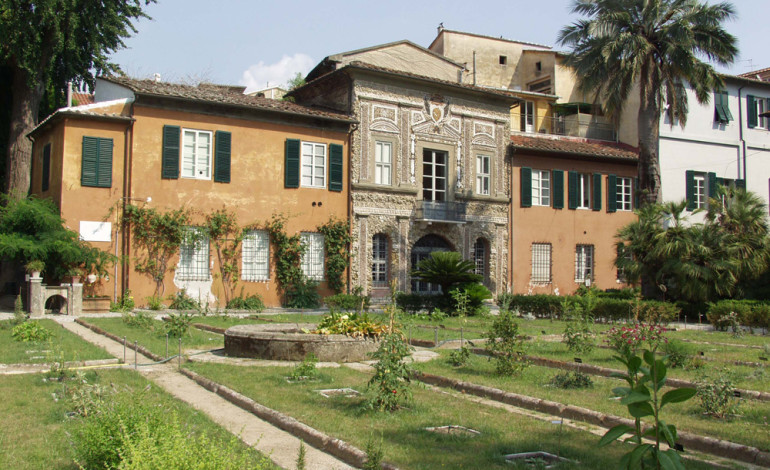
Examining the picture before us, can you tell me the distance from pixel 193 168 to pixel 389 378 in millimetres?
16171

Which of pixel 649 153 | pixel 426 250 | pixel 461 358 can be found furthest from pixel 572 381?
pixel 426 250

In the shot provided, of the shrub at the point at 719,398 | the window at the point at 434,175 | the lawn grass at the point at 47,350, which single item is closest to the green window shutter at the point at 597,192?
the window at the point at 434,175

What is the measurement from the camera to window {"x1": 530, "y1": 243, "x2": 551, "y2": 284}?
28891 mm

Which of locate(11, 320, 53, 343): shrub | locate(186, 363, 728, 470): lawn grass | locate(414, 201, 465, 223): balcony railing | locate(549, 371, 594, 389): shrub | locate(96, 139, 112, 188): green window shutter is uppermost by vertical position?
locate(96, 139, 112, 188): green window shutter

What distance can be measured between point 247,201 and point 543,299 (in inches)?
392

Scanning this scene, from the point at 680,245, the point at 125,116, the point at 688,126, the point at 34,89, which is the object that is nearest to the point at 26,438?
the point at 125,116

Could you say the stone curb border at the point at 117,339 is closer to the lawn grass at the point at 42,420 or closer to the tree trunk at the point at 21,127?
the lawn grass at the point at 42,420

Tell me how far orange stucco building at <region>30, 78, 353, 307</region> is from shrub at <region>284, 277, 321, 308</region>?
457 millimetres

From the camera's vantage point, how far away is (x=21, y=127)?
24.2 meters

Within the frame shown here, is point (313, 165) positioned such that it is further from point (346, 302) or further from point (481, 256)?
point (481, 256)

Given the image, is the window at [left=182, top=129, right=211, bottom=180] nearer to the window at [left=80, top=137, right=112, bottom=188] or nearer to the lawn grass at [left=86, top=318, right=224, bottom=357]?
the window at [left=80, top=137, right=112, bottom=188]

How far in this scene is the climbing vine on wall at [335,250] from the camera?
77.9ft

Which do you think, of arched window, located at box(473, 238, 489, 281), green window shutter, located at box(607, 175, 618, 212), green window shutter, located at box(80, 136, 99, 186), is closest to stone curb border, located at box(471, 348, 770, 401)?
green window shutter, located at box(80, 136, 99, 186)

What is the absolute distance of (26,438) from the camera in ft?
19.6
